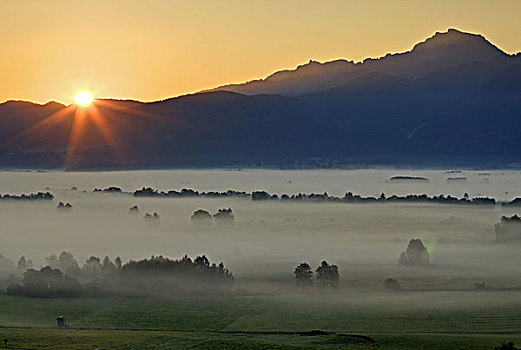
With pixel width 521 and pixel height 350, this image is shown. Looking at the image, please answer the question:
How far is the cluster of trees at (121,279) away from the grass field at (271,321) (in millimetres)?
6383

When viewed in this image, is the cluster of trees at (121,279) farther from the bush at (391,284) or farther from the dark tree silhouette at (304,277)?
the bush at (391,284)

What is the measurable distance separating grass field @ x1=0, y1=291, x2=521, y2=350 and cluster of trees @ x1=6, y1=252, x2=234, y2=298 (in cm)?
638

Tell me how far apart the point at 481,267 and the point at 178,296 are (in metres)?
69.2

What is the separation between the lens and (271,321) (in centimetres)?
13500

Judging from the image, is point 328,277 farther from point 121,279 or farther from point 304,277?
point 121,279

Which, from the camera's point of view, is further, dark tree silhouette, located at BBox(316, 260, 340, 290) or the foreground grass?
dark tree silhouette, located at BBox(316, 260, 340, 290)

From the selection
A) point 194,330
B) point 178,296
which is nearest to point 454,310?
point 194,330

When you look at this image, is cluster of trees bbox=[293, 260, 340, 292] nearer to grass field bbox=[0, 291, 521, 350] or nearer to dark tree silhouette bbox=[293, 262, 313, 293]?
dark tree silhouette bbox=[293, 262, 313, 293]

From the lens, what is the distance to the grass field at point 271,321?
116562mm

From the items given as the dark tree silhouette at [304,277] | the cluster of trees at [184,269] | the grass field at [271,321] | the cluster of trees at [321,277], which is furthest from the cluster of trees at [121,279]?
the cluster of trees at [321,277]

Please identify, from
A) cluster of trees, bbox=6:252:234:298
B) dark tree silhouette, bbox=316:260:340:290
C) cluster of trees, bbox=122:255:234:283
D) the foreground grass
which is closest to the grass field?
the foreground grass

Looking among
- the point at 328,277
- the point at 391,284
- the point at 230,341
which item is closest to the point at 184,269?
the point at 328,277

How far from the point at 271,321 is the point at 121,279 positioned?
2081 inches

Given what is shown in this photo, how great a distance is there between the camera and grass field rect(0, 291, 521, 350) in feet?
382
